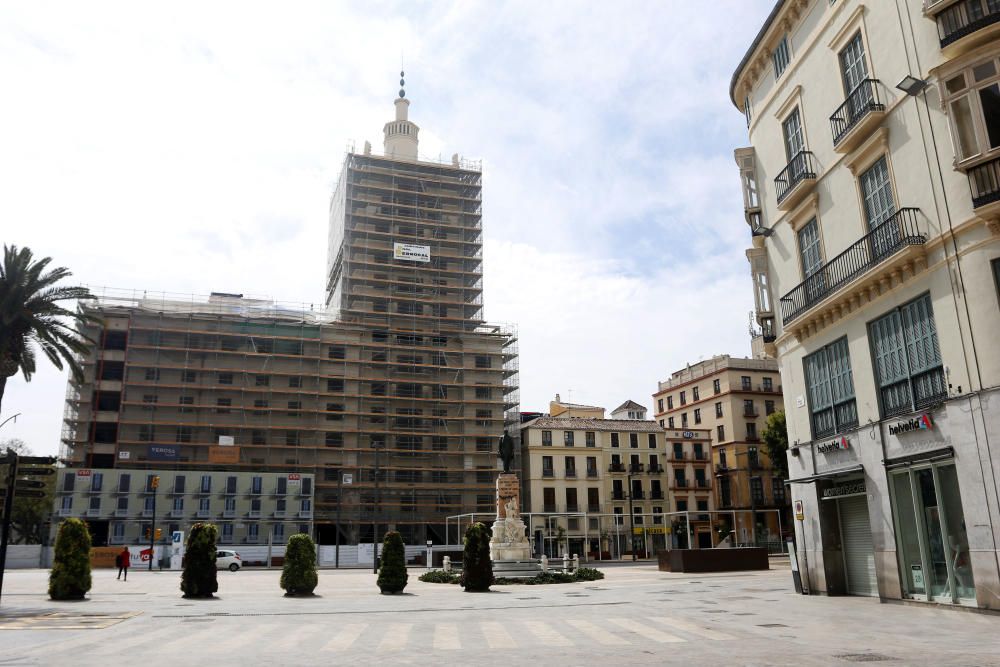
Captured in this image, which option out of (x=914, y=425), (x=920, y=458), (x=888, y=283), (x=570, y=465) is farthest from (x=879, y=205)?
(x=570, y=465)

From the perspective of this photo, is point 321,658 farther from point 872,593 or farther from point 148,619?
point 872,593

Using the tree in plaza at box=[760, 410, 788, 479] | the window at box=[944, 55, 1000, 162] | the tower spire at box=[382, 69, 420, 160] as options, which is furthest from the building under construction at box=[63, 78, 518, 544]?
the window at box=[944, 55, 1000, 162]

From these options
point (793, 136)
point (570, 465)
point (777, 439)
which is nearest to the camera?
point (793, 136)

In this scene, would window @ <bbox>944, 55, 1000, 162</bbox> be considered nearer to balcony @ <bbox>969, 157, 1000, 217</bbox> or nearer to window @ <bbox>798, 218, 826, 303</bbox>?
balcony @ <bbox>969, 157, 1000, 217</bbox>

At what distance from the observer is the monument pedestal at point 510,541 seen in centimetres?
3272

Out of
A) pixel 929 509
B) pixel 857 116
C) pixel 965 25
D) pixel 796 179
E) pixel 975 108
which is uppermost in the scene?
pixel 965 25

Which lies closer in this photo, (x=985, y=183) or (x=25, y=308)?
(x=985, y=183)

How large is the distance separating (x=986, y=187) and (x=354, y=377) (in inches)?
2457

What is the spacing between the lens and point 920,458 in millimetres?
17312

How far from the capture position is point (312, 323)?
7400 cm

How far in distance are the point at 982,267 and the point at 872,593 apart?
9246 mm

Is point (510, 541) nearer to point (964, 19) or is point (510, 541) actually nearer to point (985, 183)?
point (985, 183)

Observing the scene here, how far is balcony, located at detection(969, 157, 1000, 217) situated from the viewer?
50.7 ft

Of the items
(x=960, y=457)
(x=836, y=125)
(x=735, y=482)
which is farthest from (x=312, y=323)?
(x=960, y=457)
